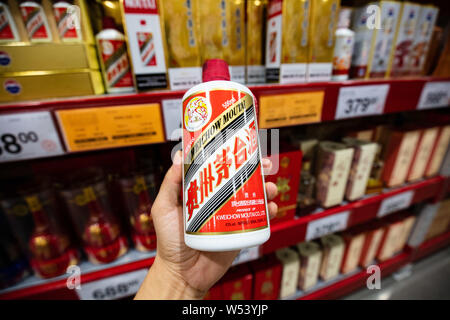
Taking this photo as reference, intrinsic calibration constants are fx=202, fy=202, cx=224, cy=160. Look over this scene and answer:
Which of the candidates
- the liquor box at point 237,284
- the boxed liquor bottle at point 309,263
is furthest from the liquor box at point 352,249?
the liquor box at point 237,284

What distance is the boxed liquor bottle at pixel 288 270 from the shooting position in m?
0.93

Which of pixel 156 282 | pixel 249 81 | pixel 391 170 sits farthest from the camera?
pixel 391 170

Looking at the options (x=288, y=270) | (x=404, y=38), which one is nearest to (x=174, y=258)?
(x=288, y=270)

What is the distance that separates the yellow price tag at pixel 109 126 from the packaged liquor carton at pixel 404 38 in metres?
0.93

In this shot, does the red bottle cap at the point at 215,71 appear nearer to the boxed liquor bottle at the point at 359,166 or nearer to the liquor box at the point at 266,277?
the boxed liquor bottle at the point at 359,166

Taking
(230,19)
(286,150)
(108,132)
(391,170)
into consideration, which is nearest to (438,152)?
(391,170)

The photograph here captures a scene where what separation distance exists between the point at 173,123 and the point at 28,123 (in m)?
0.30

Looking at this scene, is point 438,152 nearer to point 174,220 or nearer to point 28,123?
point 174,220

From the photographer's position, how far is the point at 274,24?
0.61m

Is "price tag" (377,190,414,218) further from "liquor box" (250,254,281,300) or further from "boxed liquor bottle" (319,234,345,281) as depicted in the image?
"liquor box" (250,254,281,300)

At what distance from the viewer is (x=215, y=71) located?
0.44 metres

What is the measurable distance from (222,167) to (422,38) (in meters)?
1.03

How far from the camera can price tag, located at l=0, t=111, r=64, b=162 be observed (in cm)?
42

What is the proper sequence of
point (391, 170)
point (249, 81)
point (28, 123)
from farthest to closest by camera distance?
point (391, 170), point (249, 81), point (28, 123)
